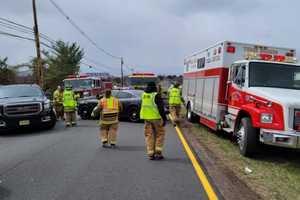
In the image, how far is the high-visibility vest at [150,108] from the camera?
6.89m

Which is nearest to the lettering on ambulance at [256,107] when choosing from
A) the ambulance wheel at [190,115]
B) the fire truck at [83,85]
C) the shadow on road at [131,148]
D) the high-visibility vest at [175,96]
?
the shadow on road at [131,148]

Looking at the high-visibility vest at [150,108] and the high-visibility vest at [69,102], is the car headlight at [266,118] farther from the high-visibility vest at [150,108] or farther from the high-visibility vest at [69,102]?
the high-visibility vest at [69,102]

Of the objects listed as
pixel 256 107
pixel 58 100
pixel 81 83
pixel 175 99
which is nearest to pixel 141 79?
pixel 81 83

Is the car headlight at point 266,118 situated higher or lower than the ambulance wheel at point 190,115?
higher

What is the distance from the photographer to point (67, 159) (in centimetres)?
679

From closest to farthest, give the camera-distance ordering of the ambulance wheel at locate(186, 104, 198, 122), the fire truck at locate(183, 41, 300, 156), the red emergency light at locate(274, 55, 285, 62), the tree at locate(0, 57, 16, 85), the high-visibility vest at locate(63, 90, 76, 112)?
1. the fire truck at locate(183, 41, 300, 156)
2. the red emergency light at locate(274, 55, 285, 62)
3. the high-visibility vest at locate(63, 90, 76, 112)
4. the ambulance wheel at locate(186, 104, 198, 122)
5. the tree at locate(0, 57, 16, 85)

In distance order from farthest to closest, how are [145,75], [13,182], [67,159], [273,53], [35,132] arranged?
[145,75], [35,132], [273,53], [67,159], [13,182]

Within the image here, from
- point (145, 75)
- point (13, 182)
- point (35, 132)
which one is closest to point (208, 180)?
point (13, 182)

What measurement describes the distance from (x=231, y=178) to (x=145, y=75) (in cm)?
2110

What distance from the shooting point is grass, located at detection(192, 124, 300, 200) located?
4902 mm

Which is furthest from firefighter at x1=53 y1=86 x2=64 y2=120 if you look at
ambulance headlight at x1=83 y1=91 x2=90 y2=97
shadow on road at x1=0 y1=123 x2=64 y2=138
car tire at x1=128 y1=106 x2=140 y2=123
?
ambulance headlight at x1=83 y1=91 x2=90 y2=97

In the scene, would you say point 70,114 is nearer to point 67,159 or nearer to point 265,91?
point 67,159

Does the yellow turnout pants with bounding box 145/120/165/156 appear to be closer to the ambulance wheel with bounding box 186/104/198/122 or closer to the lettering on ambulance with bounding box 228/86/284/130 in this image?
the lettering on ambulance with bounding box 228/86/284/130

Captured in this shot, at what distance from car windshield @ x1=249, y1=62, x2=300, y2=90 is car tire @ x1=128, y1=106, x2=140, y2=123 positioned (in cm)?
717
